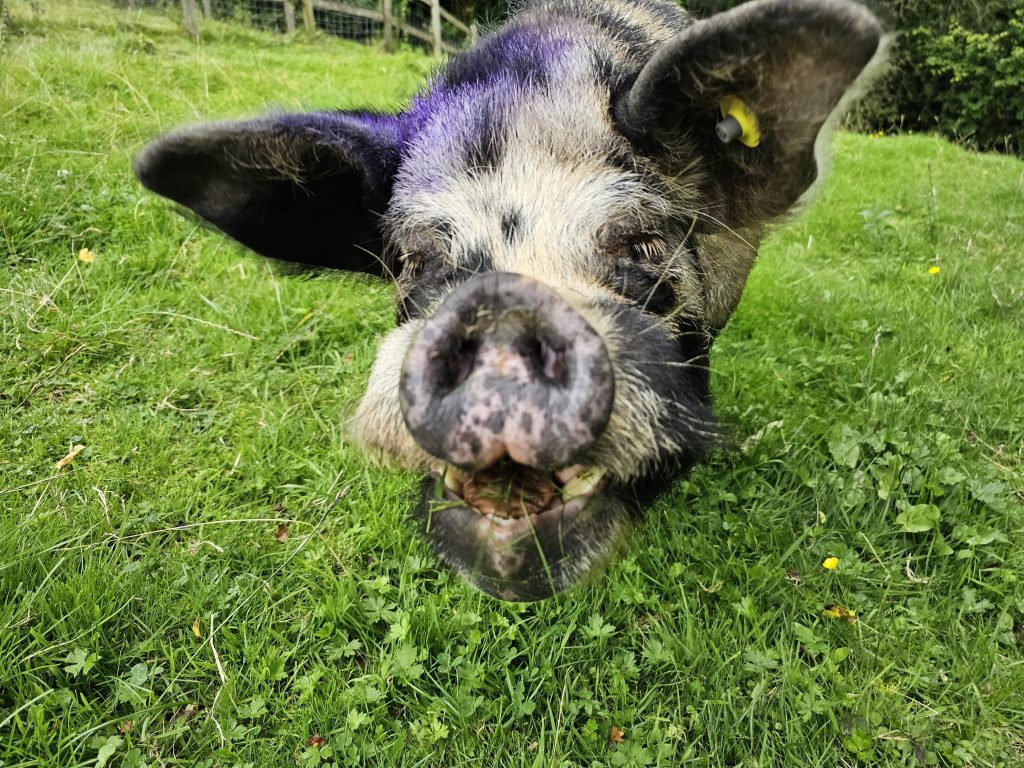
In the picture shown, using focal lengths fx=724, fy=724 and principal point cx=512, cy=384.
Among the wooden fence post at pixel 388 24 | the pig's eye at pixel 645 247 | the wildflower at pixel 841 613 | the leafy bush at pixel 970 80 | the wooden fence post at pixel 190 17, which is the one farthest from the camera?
the leafy bush at pixel 970 80

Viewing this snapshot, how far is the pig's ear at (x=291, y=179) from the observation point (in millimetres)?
2127

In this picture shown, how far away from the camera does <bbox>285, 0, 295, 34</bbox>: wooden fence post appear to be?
1472cm

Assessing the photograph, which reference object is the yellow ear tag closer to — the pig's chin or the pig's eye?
the pig's eye

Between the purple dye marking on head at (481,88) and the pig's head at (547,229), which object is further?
the purple dye marking on head at (481,88)

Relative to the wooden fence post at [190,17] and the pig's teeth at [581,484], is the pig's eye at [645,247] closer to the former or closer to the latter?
the pig's teeth at [581,484]

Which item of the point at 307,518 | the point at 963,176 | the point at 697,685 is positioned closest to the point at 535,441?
the point at 697,685

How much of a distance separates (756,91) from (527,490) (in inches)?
44.1

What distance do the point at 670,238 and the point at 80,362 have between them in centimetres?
311

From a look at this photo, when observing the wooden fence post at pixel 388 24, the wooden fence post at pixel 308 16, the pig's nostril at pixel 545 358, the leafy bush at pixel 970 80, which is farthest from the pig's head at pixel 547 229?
the leafy bush at pixel 970 80

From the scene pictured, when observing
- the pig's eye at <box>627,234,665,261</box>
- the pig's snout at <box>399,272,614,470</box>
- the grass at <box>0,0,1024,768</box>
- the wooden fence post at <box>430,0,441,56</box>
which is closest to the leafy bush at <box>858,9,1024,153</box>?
the wooden fence post at <box>430,0,441,56</box>

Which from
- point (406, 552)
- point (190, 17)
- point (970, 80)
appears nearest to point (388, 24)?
point (190, 17)

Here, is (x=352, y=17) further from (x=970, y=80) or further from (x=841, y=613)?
(x=841, y=613)

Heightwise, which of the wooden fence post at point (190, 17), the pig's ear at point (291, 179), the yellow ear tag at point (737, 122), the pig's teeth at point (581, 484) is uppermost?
the yellow ear tag at point (737, 122)

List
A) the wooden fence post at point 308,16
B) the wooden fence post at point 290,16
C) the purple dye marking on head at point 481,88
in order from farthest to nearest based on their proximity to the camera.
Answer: the wooden fence post at point 290,16, the wooden fence post at point 308,16, the purple dye marking on head at point 481,88
